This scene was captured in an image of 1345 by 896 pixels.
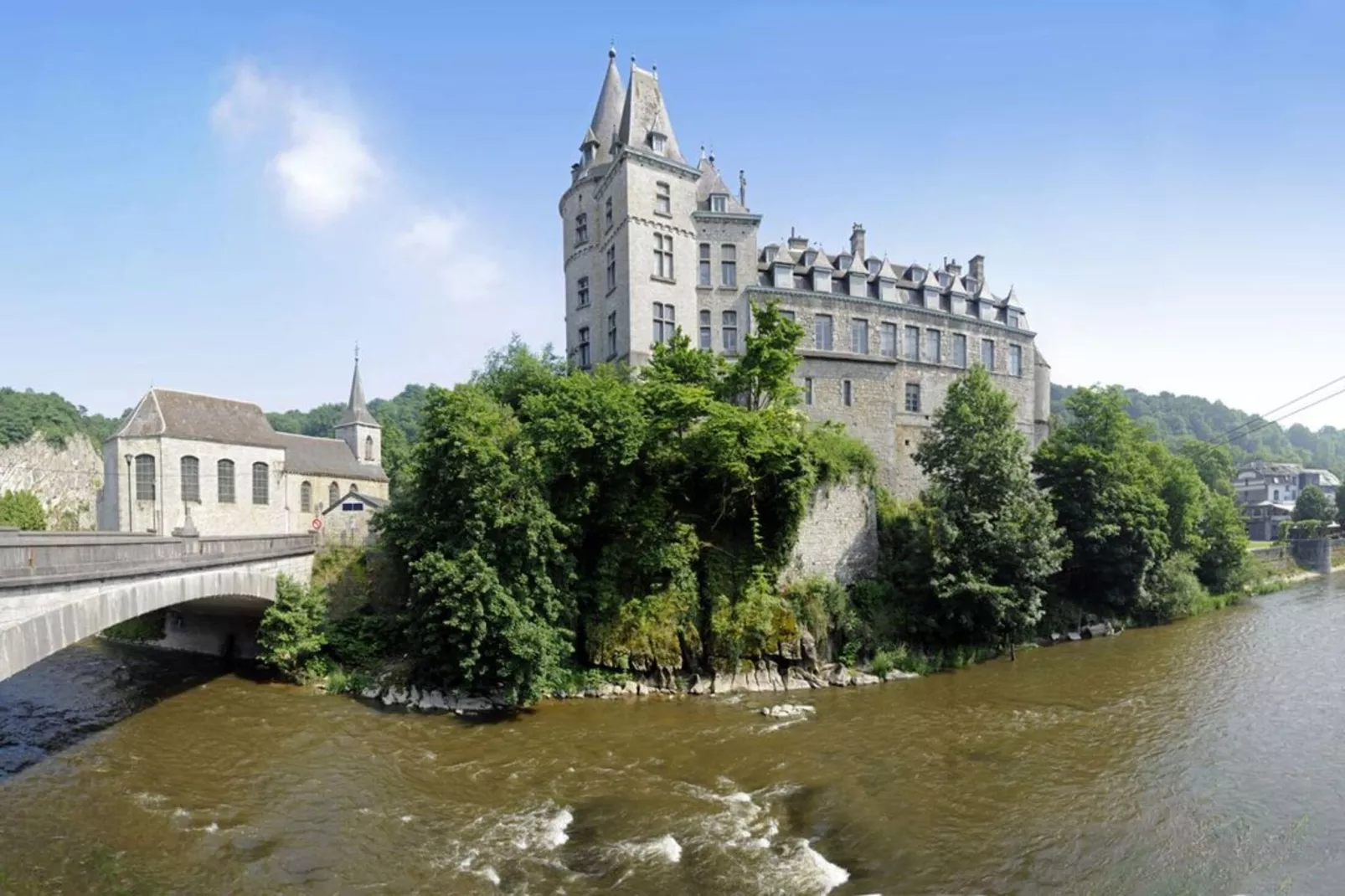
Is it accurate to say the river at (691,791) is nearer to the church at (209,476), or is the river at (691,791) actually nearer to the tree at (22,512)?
the church at (209,476)

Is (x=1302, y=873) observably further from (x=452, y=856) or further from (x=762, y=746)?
(x=452, y=856)

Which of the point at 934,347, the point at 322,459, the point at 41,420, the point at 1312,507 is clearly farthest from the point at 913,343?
the point at 41,420

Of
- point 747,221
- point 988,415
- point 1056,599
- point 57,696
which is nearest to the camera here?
point 57,696

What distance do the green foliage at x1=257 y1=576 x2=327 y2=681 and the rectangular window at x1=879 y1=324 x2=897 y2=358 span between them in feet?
89.2

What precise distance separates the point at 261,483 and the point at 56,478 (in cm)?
3726

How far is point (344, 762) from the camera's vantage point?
15633 mm

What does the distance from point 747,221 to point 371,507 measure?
20.5 m

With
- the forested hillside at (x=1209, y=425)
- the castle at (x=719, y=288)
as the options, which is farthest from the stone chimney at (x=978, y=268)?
the forested hillside at (x=1209, y=425)

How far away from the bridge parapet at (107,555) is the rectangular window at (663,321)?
16171 millimetres

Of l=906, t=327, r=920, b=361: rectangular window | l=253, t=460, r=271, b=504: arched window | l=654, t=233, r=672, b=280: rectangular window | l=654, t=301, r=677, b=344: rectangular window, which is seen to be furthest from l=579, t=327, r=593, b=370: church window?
l=253, t=460, r=271, b=504: arched window

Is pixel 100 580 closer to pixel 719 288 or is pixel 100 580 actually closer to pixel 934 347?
pixel 719 288

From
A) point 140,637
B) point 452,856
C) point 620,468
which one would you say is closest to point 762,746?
point 452,856

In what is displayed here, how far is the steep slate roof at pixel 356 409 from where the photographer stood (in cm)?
5300

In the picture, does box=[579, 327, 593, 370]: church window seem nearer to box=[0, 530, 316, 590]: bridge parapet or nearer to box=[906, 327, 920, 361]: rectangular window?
box=[0, 530, 316, 590]: bridge parapet
